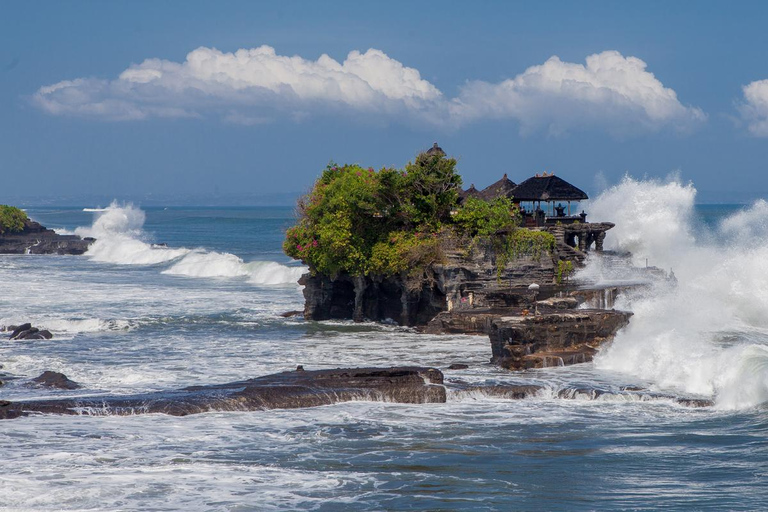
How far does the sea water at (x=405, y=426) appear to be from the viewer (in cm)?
1611

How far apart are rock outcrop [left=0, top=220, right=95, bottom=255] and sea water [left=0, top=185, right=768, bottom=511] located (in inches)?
1754

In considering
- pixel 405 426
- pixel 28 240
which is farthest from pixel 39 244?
pixel 405 426

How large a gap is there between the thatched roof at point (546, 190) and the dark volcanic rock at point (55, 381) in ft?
74.7

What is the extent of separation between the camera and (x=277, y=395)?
22234mm

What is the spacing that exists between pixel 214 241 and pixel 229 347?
262ft

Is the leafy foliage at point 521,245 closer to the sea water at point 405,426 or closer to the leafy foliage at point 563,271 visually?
the leafy foliage at point 563,271

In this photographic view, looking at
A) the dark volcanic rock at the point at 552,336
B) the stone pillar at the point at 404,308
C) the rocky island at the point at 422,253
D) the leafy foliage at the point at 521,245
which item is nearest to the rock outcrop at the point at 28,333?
Answer: the rocky island at the point at 422,253

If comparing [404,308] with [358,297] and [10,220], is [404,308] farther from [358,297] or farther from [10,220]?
[10,220]

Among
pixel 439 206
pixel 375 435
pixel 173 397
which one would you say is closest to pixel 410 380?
pixel 375 435

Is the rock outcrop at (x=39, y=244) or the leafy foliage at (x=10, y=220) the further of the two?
the leafy foliage at (x=10, y=220)

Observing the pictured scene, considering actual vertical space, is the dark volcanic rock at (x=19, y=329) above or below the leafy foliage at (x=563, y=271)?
below

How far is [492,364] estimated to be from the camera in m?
27.2

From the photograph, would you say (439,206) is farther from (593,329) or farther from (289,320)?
(593,329)

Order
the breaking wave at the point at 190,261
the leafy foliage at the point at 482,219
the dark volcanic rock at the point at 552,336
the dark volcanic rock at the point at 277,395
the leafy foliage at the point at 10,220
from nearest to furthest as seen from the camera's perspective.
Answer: the dark volcanic rock at the point at 277,395 → the dark volcanic rock at the point at 552,336 → the leafy foliage at the point at 482,219 → the breaking wave at the point at 190,261 → the leafy foliage at the point at 10,220
